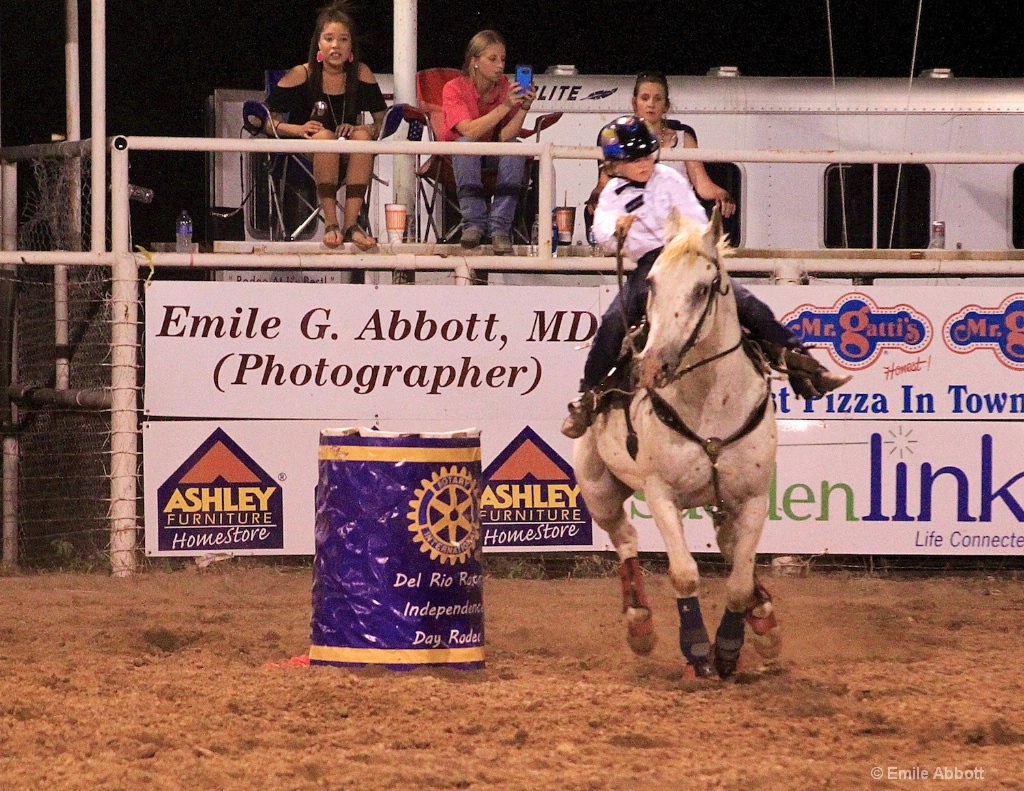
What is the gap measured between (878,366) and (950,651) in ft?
9.96

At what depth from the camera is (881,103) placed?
44.0 feet

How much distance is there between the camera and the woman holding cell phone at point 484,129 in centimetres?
1074

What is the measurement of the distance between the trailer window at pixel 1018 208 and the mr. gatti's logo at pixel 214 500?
7510 millimetres

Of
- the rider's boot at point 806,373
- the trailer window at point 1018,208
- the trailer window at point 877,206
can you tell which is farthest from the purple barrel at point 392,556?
the trailer window at point 1018,208

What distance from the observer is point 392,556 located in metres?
6.86

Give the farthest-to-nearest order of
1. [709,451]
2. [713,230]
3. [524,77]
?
[524,77] → [709,451] → [713,230]

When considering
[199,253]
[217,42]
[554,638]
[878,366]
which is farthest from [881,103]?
[217,42]

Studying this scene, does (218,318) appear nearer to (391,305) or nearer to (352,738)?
(391,305)

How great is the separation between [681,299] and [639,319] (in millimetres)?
913

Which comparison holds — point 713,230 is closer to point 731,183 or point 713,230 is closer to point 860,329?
point 860,329

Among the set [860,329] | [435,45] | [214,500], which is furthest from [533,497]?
[435,45]

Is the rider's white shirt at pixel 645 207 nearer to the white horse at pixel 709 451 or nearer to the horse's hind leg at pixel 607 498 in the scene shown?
the white horse at pixel 709 451

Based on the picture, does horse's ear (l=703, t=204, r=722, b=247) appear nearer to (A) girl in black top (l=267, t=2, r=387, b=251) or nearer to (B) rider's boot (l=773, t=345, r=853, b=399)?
(B) rider's boot (l=773, t=345, r=853, b=399)

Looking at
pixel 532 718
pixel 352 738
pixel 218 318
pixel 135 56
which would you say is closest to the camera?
pixel 352 738
